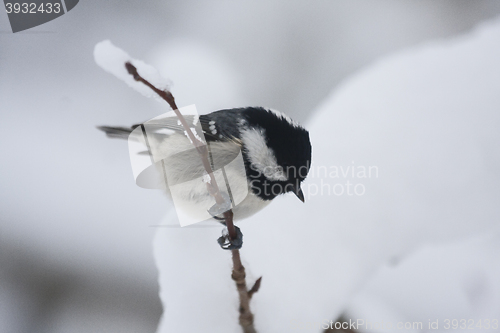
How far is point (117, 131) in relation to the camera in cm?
61

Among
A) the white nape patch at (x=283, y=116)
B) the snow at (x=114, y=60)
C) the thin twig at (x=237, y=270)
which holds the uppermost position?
the snow at (x=114, y=60)

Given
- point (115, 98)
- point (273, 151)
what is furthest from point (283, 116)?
point (115, 98)

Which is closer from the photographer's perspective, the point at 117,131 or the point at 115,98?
the point at 117,131

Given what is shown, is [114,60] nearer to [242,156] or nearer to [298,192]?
[242,156]

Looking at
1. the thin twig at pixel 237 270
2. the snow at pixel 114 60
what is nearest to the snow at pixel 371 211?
the thin twig at pixel 237 270

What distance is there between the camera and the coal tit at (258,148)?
62 cm

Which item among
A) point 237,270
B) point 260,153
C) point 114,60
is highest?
point 114,60

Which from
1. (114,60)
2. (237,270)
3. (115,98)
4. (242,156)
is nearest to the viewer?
(114,60)

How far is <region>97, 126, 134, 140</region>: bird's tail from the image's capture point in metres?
0.60

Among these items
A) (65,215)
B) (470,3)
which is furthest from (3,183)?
(470,3)

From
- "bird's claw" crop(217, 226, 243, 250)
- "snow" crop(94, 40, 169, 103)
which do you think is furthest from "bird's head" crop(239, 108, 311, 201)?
"snow" crop(94, 40, 169, 103)

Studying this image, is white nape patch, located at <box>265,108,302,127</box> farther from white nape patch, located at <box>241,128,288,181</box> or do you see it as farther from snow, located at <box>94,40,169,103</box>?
snow, located at <box>94,40,169,103</box>

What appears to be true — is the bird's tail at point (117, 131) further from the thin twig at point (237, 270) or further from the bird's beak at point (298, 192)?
the bird's beak at point (298, 192)

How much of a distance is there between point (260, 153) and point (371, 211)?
0.26 meters
